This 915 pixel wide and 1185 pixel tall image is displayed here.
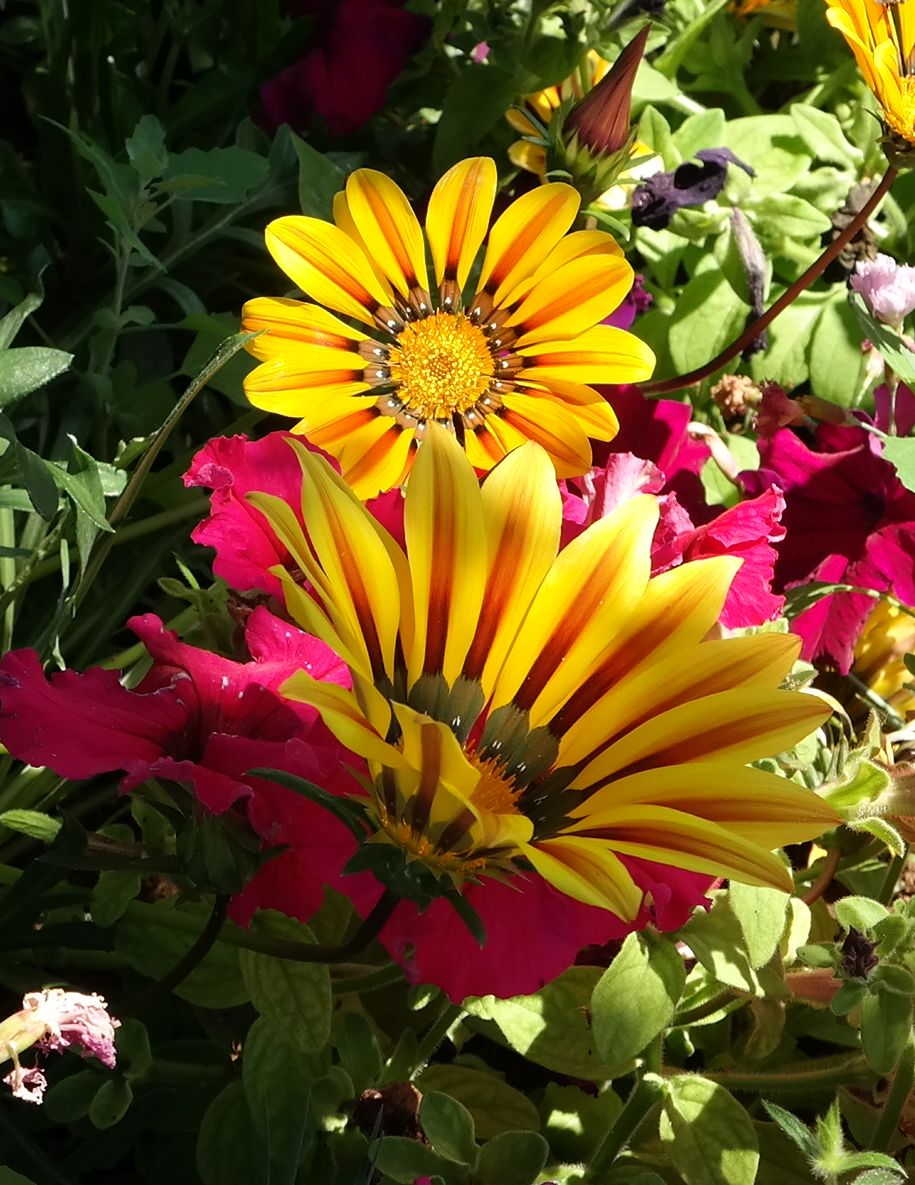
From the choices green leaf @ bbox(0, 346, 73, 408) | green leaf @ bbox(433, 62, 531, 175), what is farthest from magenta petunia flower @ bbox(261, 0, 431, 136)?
green leaf @ bbox(0, 346, 73, 408)

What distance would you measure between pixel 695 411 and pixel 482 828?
873mm

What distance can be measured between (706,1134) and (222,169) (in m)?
0.74

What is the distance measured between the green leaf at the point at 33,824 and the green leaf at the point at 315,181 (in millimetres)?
531

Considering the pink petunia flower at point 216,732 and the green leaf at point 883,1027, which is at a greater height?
the pink petunia flower at point 216,732

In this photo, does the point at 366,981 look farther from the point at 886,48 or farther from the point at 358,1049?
the point at 886,48

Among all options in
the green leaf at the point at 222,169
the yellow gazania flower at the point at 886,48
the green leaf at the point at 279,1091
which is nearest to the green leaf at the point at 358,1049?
the green leaf at the point at 279,1091

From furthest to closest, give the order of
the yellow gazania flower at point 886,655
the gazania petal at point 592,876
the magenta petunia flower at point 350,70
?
the magenta petunia flower at point 350,70, the yellow gazania flower at point 886,655, the gazania petal at point 592,876

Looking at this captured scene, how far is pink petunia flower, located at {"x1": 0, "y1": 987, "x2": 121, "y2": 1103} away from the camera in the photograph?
1.88ft

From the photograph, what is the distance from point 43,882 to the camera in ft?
2.45

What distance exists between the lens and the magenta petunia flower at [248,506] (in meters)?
0.66

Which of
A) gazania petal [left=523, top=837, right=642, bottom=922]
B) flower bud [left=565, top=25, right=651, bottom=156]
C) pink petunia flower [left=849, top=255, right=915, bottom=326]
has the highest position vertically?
flower bud [left=565, top=25, right=651, bottom=156]

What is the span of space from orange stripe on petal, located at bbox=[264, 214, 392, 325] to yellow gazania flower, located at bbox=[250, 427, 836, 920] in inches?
13.5

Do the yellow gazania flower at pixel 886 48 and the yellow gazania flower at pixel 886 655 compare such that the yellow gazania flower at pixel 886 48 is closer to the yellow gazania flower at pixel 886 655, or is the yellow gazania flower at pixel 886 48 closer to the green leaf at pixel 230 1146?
the yellow gazania flower at pixel 886 655

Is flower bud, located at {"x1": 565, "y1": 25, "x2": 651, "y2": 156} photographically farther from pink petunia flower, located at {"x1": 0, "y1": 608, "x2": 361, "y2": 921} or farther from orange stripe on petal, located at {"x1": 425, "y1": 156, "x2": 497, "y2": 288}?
pink petunia flower, located at {"x1": 0, "y1": 608, "x2": 361, "y2": 921}
